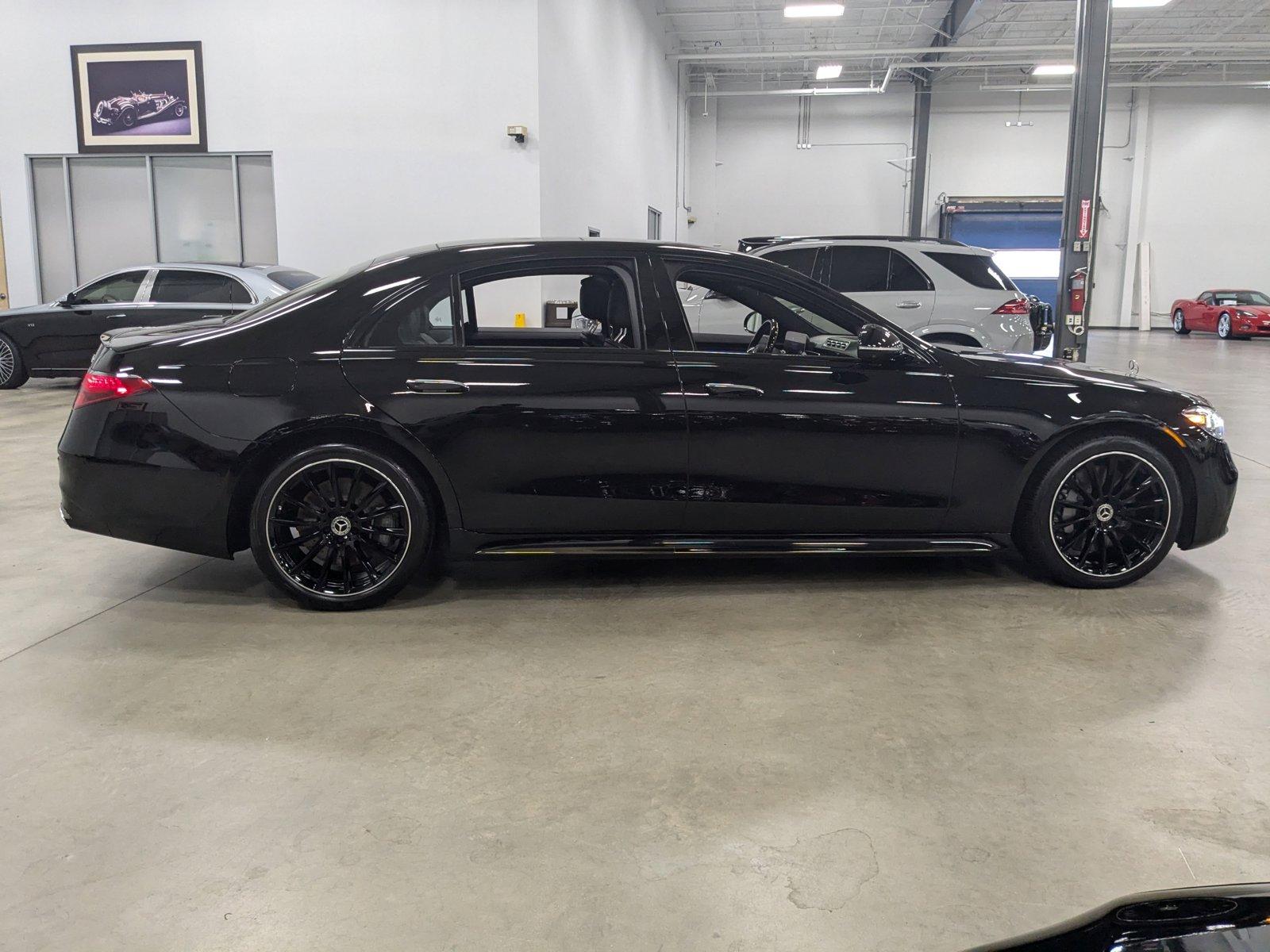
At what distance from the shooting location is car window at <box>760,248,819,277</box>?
31.1 feet

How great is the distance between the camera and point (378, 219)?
1252 centimetres

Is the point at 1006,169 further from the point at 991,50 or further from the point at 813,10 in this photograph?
the point at 813,10

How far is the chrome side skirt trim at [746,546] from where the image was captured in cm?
375

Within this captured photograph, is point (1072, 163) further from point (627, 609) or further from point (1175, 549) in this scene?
point (627, 609)

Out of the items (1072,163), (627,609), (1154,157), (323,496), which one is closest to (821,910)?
(627,609)

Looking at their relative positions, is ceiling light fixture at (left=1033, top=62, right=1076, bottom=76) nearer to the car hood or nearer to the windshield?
the windshield

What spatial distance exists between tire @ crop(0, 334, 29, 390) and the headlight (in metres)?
11.0

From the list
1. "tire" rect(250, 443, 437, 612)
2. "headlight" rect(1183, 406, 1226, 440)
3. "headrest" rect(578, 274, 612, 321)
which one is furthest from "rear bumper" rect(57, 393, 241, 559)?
"headlight" rect(1183, 406, 1226, 440)

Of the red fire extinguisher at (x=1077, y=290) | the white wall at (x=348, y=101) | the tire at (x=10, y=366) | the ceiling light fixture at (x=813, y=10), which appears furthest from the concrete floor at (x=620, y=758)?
the ceiling light fixture at (x=813, y=10)

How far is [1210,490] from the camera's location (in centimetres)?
403

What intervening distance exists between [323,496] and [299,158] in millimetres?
10332

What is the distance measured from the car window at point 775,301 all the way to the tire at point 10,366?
9.43m

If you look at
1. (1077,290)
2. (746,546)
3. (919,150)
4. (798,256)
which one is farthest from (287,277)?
(919,150)

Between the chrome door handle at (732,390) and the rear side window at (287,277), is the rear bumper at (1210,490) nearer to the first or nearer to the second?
the chrome door handle at (732,390)
